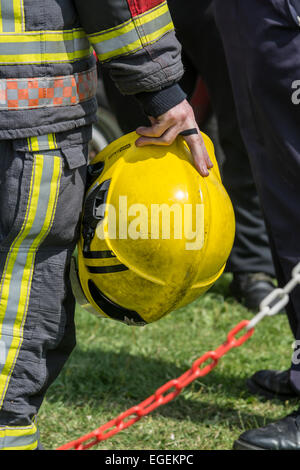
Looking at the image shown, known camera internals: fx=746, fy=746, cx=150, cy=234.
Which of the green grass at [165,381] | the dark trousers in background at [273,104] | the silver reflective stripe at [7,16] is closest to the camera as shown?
the silver reflective stripe at [7,16]

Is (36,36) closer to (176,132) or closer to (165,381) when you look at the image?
(176,132)

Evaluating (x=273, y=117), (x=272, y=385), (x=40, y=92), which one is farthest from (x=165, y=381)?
(x=40, y=92)

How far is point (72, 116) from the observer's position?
206cm

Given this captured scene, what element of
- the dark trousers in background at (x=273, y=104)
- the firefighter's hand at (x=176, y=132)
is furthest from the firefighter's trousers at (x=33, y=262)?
the dark trousers in background at (x=273, y=104)

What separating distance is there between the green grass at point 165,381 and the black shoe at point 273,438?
107mm

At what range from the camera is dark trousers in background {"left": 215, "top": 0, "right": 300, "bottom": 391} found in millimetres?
2520

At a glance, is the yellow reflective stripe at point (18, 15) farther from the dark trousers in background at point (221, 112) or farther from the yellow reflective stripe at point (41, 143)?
the dark trousers in background at point (221, 112)

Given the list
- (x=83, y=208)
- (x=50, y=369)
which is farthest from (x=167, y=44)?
(x=50, y=369)

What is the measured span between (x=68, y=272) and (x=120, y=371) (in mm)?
1142

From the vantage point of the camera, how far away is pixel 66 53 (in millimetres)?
2018

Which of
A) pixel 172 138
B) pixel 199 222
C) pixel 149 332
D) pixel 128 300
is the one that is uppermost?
pixel 172 138

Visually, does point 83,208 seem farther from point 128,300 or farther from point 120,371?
point 120,371

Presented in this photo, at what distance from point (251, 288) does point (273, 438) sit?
1.56 metres

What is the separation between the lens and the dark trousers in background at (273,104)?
2.52m
